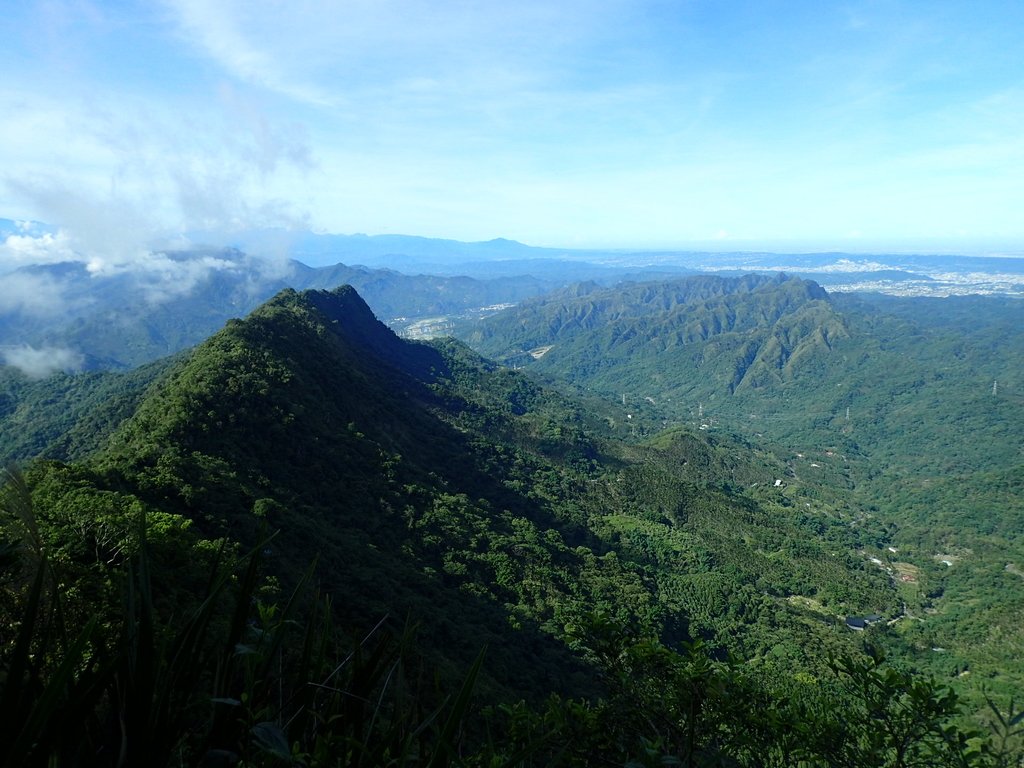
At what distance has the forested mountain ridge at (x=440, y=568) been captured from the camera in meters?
2.88

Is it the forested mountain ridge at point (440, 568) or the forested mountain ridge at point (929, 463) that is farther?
the forested mountain ridge at point (929, 463)

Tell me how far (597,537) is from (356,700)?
2399 inches

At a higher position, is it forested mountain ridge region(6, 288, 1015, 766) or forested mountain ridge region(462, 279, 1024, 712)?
forested mountain ridge region(6, 288, 1015, 766)

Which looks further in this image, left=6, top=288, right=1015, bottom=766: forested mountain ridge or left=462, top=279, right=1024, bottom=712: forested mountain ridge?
left=462, top=279, right=1024, bottom=712: forested mountain ridge

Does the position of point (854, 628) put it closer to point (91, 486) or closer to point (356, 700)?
point (91, 486)

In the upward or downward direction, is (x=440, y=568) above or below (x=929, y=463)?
above

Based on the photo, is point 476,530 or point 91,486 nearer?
point 91,486

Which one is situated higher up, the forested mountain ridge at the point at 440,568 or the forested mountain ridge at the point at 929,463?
the forested mountain ridge at the point at 440,568

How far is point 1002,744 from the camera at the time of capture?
13.0ft

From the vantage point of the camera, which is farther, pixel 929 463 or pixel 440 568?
pixel 929 463

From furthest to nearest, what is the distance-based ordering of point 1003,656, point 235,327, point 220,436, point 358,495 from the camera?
point 1003,656
point 235,327
point 358,495
point 220,436

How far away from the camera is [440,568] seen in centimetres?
4016

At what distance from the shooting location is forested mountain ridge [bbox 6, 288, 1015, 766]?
288cm

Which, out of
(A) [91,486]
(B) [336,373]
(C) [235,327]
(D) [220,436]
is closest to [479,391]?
(B) [336,373]
